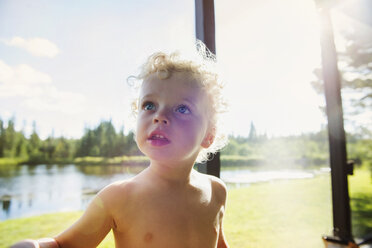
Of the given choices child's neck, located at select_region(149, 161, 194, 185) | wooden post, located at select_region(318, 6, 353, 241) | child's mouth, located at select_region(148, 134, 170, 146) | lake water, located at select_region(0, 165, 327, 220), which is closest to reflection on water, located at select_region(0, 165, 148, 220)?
lake water, located at select_region(0, 165, 327, 220)

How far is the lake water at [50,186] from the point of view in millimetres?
844

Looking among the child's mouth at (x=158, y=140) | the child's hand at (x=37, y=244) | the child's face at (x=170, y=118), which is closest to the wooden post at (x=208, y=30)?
the child's face at (x=170, y=118)

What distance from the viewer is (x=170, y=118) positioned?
704 millimetres

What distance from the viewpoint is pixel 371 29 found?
8.26 feet

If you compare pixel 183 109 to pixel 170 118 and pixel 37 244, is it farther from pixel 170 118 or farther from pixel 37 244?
pixel 37 244

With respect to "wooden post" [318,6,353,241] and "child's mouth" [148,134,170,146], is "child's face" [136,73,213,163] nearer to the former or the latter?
"child's mouth" [148,134,170,146]

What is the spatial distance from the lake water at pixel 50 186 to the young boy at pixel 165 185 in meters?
0.35

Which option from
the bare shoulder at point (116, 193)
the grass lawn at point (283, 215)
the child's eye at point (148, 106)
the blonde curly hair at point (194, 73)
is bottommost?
the grass lawn at point (283, 215)

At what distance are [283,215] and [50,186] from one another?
1599mm

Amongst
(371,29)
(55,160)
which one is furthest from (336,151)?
(55,160)

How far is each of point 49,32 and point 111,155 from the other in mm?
583

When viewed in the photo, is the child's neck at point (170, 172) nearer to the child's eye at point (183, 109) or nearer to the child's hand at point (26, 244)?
the child's eye at point (183, 109)

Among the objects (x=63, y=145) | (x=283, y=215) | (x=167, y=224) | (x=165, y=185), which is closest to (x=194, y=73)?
(x=165, y=185)

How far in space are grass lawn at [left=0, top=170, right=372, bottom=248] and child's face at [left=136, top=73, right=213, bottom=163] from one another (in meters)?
0.65
